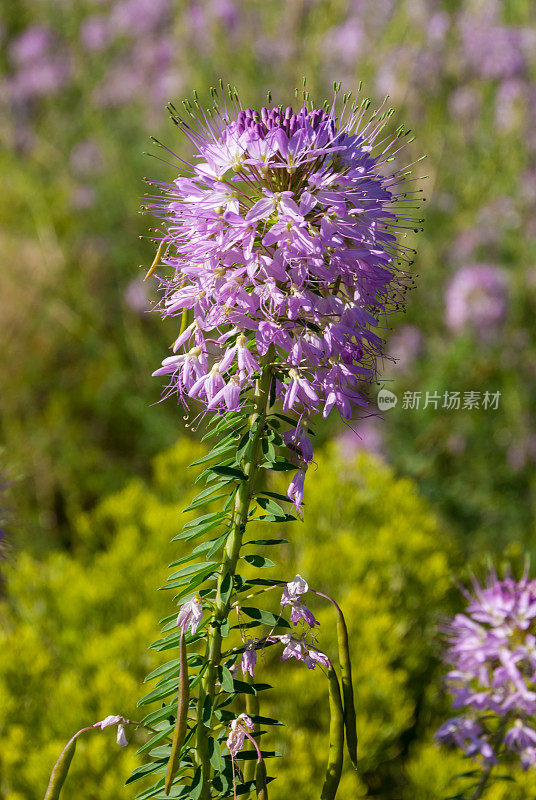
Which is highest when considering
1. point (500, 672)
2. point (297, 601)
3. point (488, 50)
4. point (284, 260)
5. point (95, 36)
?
point (95, 36)

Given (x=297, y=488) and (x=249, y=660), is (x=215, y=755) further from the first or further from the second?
(x=297, y=488)

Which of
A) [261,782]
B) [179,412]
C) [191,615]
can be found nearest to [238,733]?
[261,782]

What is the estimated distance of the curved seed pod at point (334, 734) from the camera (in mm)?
1326

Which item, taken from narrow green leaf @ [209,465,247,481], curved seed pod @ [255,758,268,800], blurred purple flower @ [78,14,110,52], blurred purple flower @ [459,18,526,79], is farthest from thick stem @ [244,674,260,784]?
blurred purple flower @ [78,14,110,52]

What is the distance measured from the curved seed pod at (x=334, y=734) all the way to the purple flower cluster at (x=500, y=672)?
716mm

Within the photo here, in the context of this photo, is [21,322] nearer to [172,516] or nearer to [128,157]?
[128,157]

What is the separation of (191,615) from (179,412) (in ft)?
13.3

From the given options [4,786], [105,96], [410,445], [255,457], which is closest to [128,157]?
[105,96]

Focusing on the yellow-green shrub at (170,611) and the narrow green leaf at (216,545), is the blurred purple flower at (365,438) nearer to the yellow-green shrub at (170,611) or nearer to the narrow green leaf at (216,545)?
the yellow-green shrub at (170,611)

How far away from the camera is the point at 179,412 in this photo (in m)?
5.33

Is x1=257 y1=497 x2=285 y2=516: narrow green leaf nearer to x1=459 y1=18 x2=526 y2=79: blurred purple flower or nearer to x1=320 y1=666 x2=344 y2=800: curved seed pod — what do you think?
x1=320 y1=666 x2=344 y2=800: curved seed pod

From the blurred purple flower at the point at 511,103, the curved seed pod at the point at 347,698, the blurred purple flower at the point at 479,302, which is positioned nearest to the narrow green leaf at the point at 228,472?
the curved seed pod at the point at 347,698

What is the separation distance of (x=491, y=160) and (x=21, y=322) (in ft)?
12.0

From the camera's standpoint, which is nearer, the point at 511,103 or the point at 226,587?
the point at 226,587
